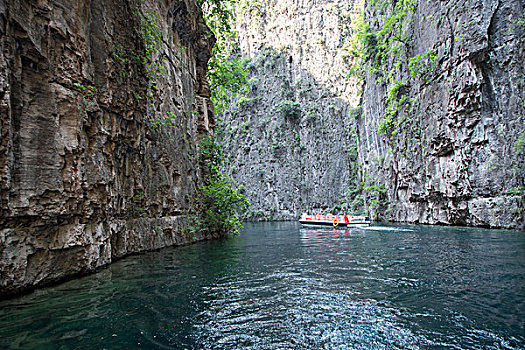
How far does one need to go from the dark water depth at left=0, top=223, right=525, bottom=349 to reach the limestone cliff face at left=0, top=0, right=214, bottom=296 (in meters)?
0.94

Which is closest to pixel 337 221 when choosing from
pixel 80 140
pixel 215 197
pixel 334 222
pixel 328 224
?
pixel 334 222

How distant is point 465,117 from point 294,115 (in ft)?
107

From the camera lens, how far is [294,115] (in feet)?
158

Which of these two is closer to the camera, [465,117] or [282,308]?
[282,308]

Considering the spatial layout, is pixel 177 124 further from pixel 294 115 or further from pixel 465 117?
pixel 294 115

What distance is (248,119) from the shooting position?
50938 millimetres

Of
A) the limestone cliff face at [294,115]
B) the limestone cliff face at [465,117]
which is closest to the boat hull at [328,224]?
the limestone cliff face at [465,117]

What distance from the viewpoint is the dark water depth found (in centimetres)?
335

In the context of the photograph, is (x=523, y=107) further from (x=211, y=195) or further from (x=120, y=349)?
(x=120, y=349)

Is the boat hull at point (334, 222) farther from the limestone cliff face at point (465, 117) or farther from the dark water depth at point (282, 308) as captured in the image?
the dark water depth at point (282, 308)

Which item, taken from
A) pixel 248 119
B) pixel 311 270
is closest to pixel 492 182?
pixel 311 270

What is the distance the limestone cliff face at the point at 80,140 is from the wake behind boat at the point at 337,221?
56.2ft

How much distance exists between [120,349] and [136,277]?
3.53 m

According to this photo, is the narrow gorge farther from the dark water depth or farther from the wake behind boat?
the wake behind boat
